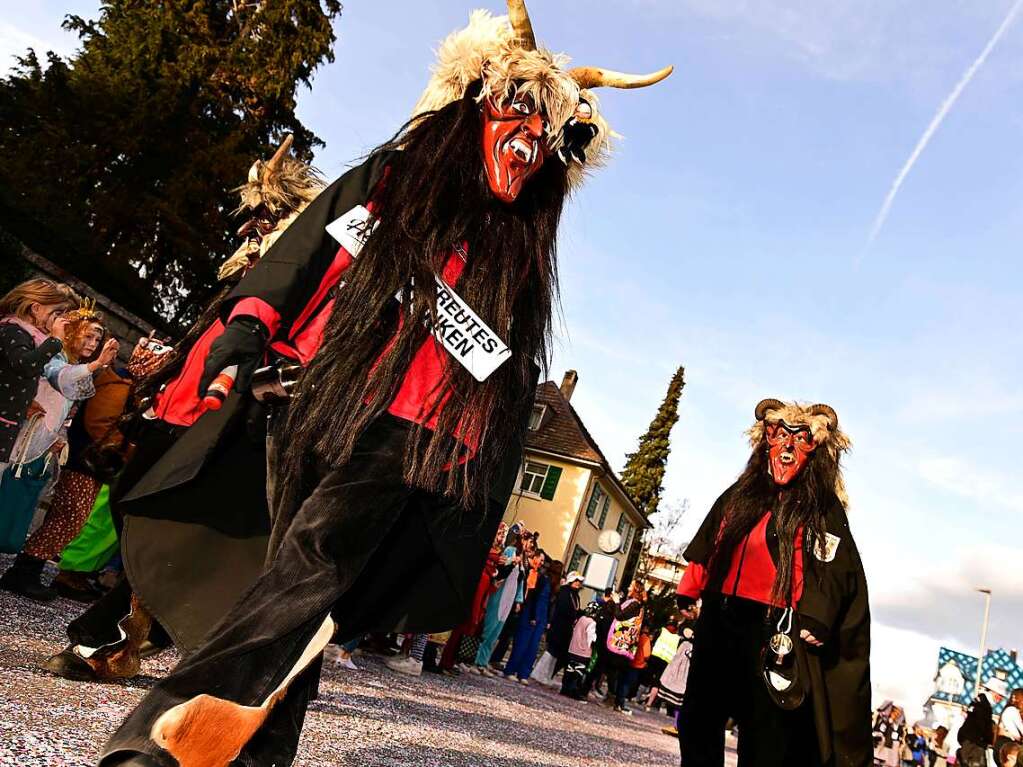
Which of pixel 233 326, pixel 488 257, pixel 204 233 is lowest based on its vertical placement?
pixel 233 326

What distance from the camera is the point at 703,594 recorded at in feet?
15.3

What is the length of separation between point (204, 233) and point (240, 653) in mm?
19869

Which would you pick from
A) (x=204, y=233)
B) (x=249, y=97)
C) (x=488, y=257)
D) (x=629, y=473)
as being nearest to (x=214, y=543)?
(x=488, y=257)

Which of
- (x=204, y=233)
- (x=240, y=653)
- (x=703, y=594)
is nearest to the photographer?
(x=240, y=653)

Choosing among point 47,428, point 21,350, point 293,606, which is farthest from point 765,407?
point 47,428

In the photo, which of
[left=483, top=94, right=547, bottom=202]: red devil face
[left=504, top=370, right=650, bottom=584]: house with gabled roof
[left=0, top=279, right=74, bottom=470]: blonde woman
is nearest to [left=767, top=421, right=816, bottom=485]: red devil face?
[left=483, top=94, right=547, bottom=202]: red devil face

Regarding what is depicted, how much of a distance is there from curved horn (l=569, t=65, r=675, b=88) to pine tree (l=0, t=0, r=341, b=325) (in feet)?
50.2

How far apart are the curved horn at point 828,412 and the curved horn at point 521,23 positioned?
288 cm

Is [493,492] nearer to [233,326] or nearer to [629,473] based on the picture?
[233,326]

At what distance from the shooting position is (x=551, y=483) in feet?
122

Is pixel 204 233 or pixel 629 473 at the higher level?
pixel 629 473

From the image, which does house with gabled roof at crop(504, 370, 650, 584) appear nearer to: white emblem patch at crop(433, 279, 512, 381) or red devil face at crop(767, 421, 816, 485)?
red devil face at crop(767, 421, 816, 485)

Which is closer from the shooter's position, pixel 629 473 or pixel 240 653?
pixel 240 653

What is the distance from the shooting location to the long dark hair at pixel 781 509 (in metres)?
4.50
